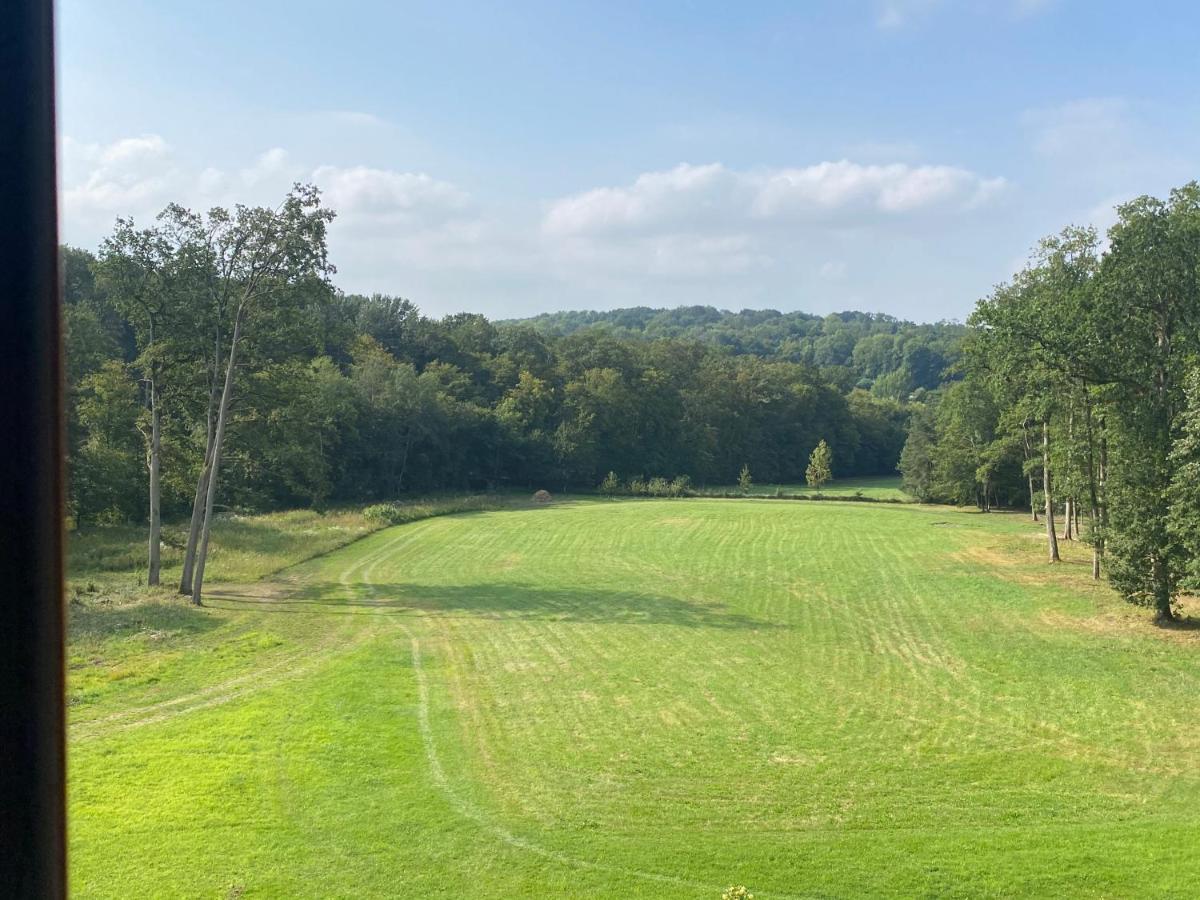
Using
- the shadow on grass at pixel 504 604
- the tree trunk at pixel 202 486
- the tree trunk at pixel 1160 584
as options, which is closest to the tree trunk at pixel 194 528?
the tree trunk at pixel 202 486

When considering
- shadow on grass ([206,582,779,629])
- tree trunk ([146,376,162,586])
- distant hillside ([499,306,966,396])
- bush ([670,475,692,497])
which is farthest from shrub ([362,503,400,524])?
distant hillside ([499,306,966,396])

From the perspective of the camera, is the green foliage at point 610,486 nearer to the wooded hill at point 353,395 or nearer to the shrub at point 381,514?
the wooded hill at point 353,395

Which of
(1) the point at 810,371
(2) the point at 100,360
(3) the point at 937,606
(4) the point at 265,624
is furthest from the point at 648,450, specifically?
(4) the point at 265,624

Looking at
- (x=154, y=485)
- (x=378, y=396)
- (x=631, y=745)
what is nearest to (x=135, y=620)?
(x=154, y=485)

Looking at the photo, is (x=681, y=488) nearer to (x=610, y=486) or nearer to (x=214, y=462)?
(x=610, y=486)

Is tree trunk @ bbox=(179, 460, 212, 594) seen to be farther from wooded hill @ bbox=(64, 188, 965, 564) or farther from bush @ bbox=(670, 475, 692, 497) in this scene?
bush @ bbox=(670, 475, 692, 497)

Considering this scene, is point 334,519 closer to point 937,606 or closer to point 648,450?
point 937,606
